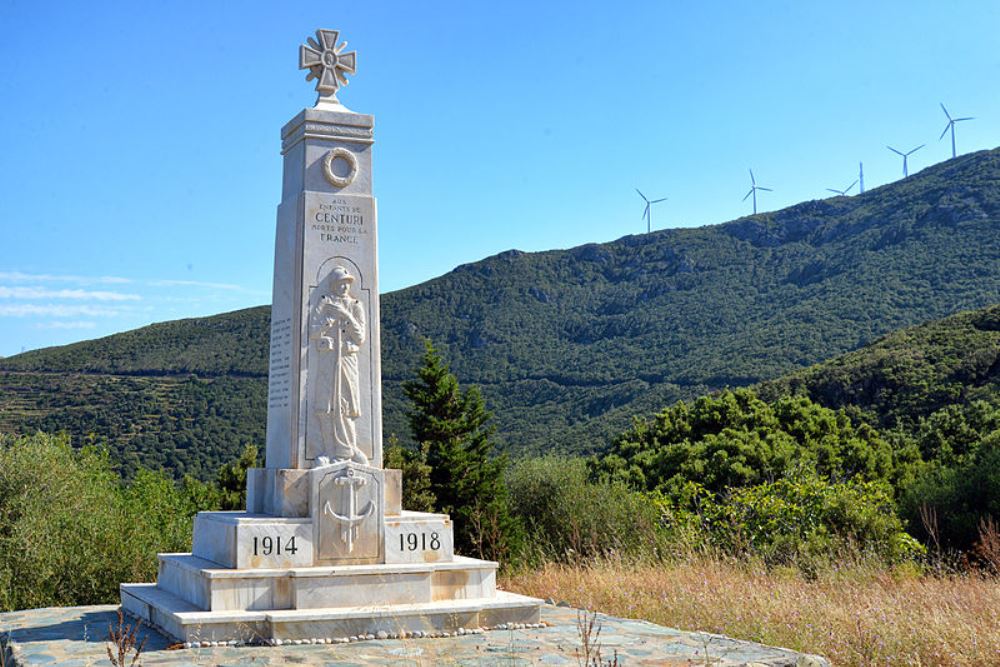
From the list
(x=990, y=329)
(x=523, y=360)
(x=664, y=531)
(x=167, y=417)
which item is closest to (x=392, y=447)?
(x=664, y=531)

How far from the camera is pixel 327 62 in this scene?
434 inches

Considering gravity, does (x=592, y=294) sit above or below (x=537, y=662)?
above

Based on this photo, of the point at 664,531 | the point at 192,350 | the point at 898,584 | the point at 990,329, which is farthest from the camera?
the point at 192,350

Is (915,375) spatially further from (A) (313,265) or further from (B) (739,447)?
(A) (313,265)

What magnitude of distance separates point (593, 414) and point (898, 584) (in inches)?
1652

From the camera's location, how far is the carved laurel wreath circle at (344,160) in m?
10.5

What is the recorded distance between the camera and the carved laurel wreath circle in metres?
10.5

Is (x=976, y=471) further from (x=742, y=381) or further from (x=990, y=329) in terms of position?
(x=742, y=381)

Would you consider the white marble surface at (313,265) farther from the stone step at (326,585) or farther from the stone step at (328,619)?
the stone step at (328,619)

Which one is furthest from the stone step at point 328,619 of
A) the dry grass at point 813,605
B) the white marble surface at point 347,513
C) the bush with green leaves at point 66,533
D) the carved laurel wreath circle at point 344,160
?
the carved laurel wreath circle at point 344,160

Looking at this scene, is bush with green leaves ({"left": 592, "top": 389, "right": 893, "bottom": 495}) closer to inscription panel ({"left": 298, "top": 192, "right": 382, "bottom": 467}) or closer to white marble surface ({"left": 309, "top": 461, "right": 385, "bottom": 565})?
inscription panel ({"left": 298, "top": 192, "right": 382, "bottom": 467})

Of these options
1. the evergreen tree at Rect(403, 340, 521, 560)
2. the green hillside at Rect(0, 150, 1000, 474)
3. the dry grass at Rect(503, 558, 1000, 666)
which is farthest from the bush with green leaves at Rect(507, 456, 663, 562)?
Answer: the green hillside at Rect(0, 150, 1000, 474)

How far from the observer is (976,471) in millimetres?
20953

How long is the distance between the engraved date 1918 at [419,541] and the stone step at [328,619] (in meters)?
0.60
